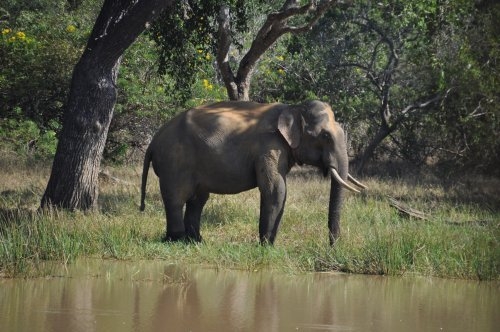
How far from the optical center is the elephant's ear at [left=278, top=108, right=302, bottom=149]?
12.8m

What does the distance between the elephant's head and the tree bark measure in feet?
9.77

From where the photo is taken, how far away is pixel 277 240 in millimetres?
13547

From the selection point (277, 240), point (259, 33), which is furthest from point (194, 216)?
point (259, 33)

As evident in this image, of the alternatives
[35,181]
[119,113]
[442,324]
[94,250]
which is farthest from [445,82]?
[442,324]

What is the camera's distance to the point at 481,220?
14.7 meters

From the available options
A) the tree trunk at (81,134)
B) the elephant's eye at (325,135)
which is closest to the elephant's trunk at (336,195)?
the elephant's eye at (325,135)

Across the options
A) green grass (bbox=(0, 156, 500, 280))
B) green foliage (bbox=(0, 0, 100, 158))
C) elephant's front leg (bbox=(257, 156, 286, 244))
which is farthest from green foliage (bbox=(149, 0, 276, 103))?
elephant's front leg (bbox=(257, 156, 286, 244))

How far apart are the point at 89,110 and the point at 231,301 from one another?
18.9 ft

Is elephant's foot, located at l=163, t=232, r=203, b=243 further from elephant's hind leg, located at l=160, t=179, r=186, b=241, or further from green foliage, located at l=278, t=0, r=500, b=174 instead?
green foliage, located at l=278, t=0, r=500, b=174

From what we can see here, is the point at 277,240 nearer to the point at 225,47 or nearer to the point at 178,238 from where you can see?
the point at 178,238

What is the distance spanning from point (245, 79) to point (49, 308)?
9.46m

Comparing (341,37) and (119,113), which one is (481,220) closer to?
(119,113)

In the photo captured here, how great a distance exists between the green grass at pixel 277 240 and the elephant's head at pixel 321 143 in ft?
1.82

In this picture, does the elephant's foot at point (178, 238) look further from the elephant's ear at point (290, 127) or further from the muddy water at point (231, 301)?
the elephant's ear at point (290, 127)
